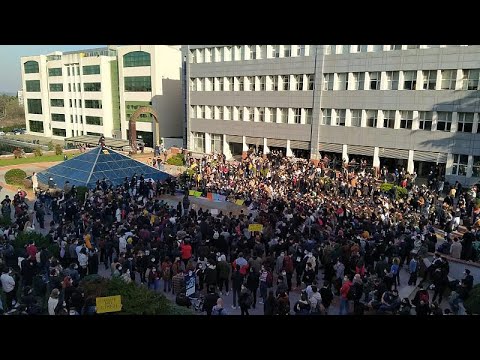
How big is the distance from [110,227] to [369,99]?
25.9 m

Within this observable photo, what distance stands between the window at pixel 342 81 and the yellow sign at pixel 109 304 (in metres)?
30.7

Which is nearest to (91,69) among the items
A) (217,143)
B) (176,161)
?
(217,143)

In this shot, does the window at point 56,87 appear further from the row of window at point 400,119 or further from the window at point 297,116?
the row of window at point 400,119

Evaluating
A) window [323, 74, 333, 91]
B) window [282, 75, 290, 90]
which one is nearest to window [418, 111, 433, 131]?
window [323, 74, 333, 91]

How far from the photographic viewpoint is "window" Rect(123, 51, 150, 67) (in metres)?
54.7

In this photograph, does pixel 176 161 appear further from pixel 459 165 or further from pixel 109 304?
pixel 109 304

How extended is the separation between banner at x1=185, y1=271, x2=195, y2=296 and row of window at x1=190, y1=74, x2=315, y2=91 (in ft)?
96.6

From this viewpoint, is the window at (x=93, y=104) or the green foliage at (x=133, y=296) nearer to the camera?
the green foliage at (x=133, y=296)

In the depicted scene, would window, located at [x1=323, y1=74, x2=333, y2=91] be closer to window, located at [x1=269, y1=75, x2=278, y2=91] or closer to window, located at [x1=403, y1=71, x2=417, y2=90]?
window, located at [x1=269, y1=75, x2=278, y2=91]

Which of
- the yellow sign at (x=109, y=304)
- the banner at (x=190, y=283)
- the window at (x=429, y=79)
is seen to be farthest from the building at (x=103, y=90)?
the yellow sign at (x=109, y=304)

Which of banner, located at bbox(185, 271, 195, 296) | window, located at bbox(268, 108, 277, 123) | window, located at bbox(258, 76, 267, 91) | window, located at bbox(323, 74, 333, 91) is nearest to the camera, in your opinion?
banner, located at bbox(185, 271, 195, 296)

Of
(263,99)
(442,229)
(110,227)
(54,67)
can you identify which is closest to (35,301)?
(110,227)

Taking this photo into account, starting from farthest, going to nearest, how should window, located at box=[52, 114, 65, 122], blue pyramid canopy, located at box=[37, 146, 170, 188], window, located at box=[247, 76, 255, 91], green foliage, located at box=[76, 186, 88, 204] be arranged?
window, located at box=[52, 114, 65, 122]
window, located at box=[247, 76, 255, 91]
blue pyramid canopy, located at box=[37, 146, 170, 188]
green foliage, located at box=[76, 186, 88, 204]

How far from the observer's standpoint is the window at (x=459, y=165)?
30.8 m
